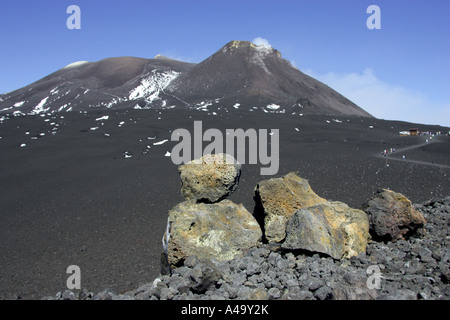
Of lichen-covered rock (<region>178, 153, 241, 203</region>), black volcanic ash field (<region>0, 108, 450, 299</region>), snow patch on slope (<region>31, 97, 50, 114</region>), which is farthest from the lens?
snow patch on slope (<region>31, 97, 50, 114</region>)

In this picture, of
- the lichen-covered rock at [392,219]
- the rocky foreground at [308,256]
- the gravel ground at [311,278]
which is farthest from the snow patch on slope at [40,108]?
the lichen-covered rock at [392,219]

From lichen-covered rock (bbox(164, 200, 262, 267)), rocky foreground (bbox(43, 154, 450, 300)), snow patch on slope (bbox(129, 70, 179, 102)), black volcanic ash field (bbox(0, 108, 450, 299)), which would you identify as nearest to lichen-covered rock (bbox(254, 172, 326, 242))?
rocky foreground (bbox(43, 154, 450, 300))

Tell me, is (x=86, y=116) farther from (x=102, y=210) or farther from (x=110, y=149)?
(x=102, y=210)

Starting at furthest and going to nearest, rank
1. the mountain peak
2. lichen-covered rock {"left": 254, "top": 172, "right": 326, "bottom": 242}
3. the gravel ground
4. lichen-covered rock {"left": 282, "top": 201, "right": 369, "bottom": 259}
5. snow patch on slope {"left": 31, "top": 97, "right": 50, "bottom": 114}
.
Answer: the mountain peak < snow patch on slope {"left": 31, "top": 97, "right": 50, "bottom": 114} < lichen-covered rock {"left": 254, "top": 172, "right": 326, "bottom": 242} < lichen-covered rock {"left": 282, "top": 201, "right": 369, "bottom": 259} < the gravel ground

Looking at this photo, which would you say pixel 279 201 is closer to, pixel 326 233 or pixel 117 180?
pixel 326 233

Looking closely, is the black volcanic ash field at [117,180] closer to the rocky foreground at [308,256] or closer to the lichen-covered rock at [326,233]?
the rocky foreground at [308,256]

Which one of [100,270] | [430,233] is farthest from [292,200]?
[100,270]

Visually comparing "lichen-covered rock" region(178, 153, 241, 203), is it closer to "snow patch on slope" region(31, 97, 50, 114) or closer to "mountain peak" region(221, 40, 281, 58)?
"snow patch on slope" region(31, 97, 50, 114)
